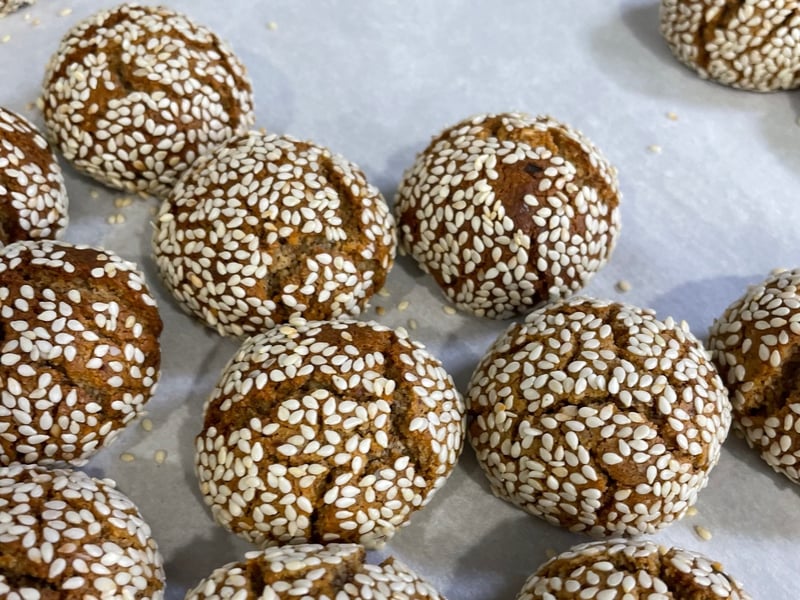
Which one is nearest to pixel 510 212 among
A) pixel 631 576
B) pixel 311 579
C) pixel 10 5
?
pixel 631 576

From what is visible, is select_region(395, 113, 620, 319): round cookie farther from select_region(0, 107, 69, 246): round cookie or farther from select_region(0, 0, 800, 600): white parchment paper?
select_region(0, 107, 69, 246): round cookie

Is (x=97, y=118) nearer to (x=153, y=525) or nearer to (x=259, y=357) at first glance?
(x=259, y=357)

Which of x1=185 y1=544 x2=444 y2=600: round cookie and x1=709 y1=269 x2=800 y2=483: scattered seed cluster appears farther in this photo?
x1=709 y1=269 x2=800 y2=483: scattered seed cluster

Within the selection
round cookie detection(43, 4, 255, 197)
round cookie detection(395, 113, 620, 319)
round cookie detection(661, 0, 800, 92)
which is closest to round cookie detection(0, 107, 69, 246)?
round cookie detection(43, 4, 255, 197)

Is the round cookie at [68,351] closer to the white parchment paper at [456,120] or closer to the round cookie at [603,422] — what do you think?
the white parchment paper at [456,120]

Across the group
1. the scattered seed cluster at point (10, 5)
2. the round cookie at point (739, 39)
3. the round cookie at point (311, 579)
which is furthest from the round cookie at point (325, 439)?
the scattered seed cluster at point (10, 5)

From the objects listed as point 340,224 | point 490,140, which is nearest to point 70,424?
point 340,224
